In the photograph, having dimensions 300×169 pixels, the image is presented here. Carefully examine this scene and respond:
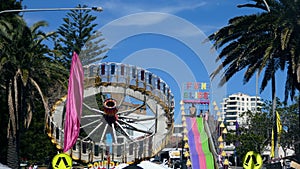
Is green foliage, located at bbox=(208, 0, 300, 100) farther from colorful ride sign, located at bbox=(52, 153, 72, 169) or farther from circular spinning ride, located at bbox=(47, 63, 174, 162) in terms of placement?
colorful ride sign, located at bbox=(52, 153, 72, 169)

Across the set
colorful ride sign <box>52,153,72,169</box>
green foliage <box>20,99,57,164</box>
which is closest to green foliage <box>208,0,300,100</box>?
colorful ride sign <box>52,153,72,169</box>

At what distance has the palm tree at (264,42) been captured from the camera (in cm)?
2078

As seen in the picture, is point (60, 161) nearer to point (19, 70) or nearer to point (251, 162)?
point (251, 162)

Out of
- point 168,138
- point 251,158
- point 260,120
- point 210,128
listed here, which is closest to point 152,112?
point 168,138

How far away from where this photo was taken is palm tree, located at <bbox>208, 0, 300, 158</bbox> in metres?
20.8

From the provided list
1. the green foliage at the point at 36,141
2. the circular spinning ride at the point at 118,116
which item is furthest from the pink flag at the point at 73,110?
the green foliage at the point at 36,141

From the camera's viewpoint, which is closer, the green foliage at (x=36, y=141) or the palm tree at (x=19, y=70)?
the palm tree at (x=19, y=70)

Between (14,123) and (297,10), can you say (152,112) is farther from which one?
(297,10)

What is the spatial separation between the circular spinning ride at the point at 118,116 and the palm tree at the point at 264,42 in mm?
6506

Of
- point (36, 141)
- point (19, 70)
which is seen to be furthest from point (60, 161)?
point (36, 141)

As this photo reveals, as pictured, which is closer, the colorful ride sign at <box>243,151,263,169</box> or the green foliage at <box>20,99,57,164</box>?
the colorful ride sign at <box>243,151,263,169</box>

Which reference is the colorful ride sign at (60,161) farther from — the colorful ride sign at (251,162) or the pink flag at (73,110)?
the colorful ride sign at (251,162)

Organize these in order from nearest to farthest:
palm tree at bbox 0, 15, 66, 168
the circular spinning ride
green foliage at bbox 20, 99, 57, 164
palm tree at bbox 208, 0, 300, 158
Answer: palm tree at bbox 208, 0, 300, 158 < palm tree at bbox 0, 15, 66, 168 < the circular spinning ride < green foliage at bbox 20, 99, 57, 164

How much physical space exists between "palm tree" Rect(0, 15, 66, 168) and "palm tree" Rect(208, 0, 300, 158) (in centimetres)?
1009
